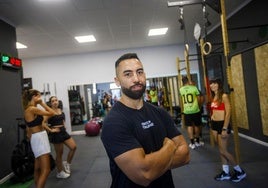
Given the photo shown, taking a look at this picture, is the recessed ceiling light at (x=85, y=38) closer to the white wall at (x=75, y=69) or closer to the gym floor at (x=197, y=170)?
the white wall at (x=75, y=69)

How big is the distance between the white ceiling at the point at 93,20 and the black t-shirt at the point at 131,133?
11.5 ft

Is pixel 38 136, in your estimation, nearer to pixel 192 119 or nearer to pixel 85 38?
pixel 192 119

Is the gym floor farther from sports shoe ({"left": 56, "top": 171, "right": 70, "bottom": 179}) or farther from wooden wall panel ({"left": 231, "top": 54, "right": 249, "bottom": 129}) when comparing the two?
wooden wall panel ({"left": 231, "top": 54, "right": 249, "bottom": 129})

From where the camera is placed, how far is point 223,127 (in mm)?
3406

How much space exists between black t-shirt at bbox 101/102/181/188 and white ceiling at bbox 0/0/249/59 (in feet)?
11.5

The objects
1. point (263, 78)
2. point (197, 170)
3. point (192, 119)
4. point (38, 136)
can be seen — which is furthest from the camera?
point (192, 119)

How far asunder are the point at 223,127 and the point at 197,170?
1048 mm

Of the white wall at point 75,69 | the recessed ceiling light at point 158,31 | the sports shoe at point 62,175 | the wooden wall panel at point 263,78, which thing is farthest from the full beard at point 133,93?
the white wall at point 75,69

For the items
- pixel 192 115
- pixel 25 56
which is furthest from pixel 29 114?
pixel 25 56

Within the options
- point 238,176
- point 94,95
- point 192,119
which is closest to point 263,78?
point 192,119

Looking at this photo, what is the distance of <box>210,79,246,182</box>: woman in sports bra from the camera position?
341cm

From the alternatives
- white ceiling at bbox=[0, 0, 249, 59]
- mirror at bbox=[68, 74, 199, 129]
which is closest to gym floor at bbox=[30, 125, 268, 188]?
white ceiling at bbox=[0, 0, 249, 59]

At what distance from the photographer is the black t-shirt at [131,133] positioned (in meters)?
1.25

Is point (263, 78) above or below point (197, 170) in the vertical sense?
above
